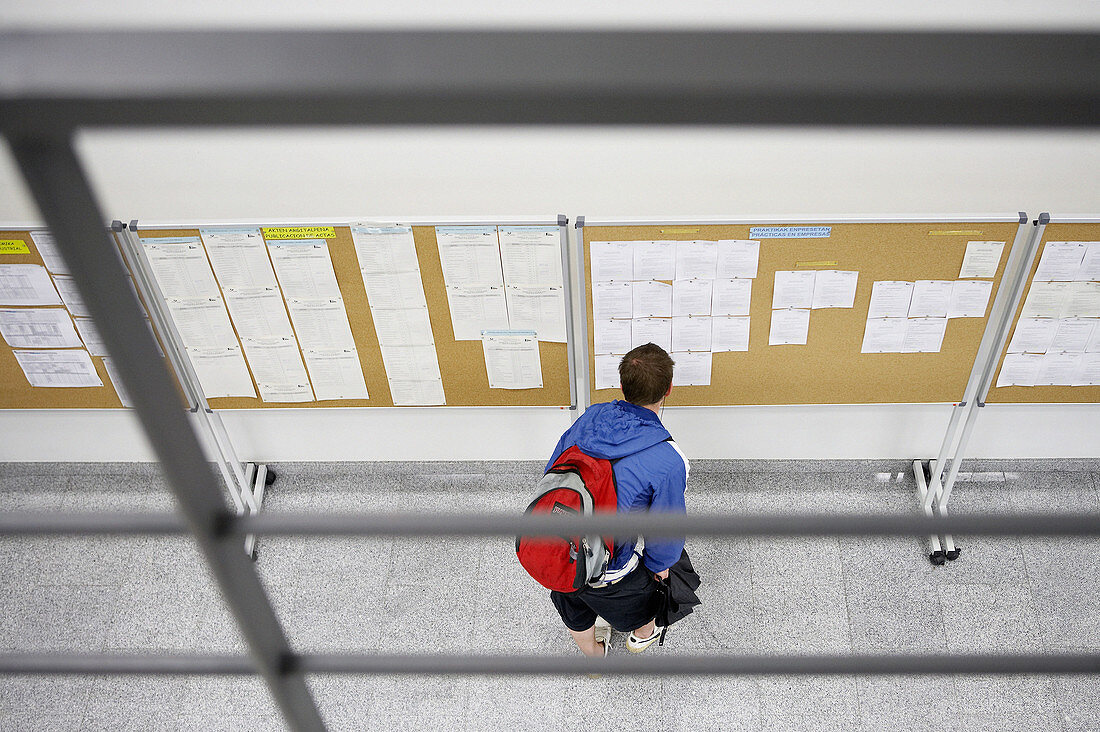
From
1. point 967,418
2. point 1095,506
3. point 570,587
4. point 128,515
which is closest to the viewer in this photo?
point 128,515

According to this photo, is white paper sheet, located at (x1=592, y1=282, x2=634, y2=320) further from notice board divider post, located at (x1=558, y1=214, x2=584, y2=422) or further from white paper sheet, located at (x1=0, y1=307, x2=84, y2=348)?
white paper sheet, located at (x1=0, y1=307, x2=84, y2=348)

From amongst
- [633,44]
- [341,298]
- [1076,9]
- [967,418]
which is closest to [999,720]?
[967,418]

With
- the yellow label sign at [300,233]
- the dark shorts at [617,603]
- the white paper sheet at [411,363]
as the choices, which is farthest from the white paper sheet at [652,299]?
the yellow label sign at [300,233]

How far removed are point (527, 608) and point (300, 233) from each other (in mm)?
1448

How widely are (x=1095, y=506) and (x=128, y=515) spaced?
336 centimetres

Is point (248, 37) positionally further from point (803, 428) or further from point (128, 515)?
point (803, 428)

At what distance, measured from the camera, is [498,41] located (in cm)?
34

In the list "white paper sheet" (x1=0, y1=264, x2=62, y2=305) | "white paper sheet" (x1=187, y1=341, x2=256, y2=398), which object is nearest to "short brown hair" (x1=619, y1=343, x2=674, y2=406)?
"white paper sheet" (x1=187, y1=341, x2=256, y2=398)

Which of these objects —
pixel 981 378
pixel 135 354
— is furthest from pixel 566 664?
pixel 981 378

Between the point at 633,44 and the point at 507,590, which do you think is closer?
the point at 633,44

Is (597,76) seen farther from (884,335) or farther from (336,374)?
(336,374)

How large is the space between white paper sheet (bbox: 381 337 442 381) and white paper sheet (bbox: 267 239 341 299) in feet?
0.90

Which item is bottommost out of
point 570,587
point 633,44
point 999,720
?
point 999,720

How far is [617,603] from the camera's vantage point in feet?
7.77
